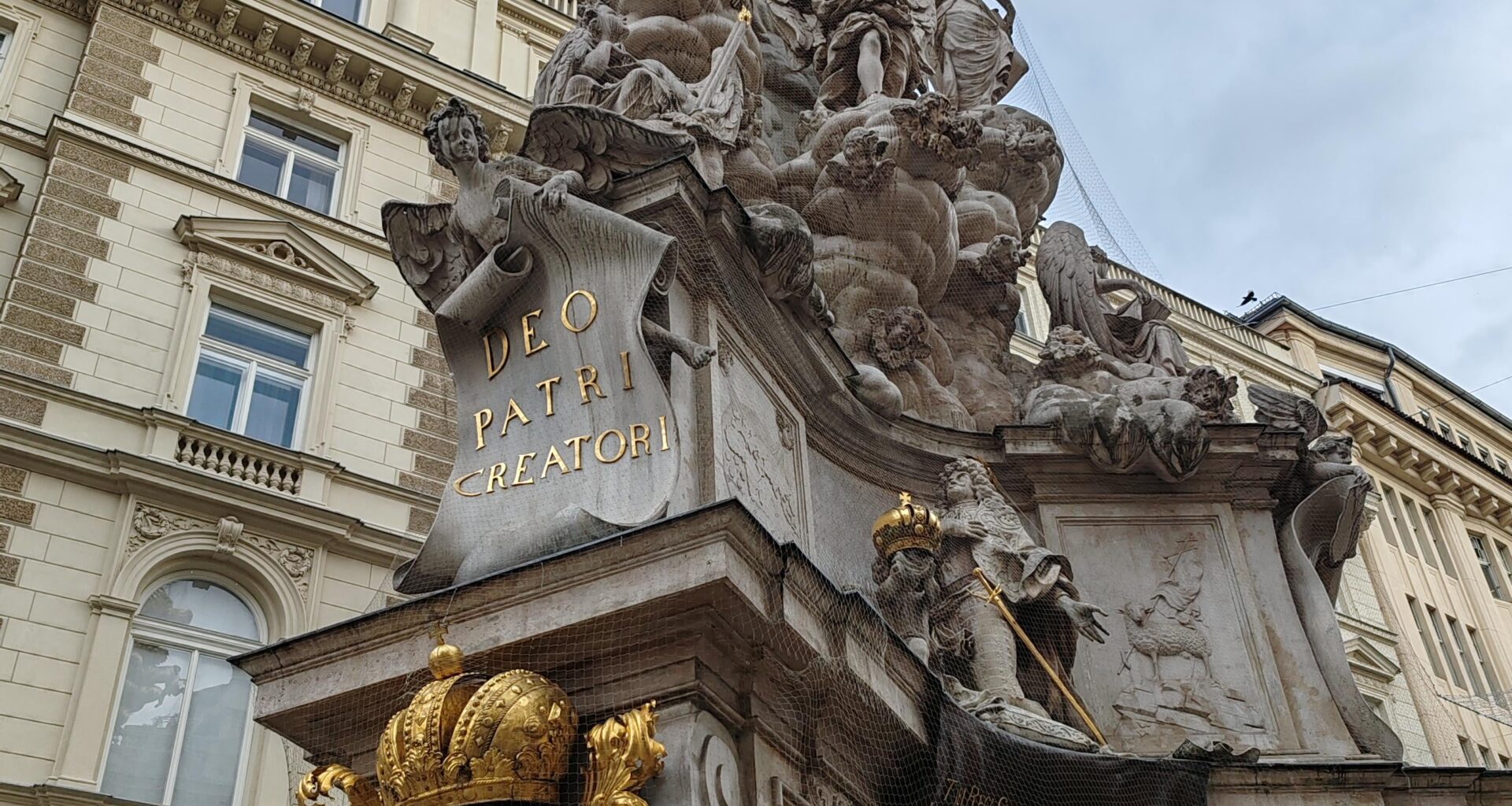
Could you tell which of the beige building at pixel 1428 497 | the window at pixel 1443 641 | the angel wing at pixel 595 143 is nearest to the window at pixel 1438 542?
the beige building at pixel 1428 497

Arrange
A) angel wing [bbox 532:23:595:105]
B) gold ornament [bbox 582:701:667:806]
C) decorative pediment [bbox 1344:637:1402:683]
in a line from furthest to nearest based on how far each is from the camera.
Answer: decorative pediment [bbox 1344:637:1402:683] < angel wing [bbox 532:23:595:105] < gold ornament [bbox 582:701:667:806]

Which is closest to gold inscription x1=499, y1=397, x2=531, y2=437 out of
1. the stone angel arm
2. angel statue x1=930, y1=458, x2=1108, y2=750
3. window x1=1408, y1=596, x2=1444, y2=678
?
the stone angel arm

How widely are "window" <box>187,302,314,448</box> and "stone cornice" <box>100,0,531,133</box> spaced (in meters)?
4.27

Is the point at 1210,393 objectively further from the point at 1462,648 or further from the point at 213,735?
the point at 1462,648

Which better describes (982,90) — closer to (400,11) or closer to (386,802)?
(386,802)

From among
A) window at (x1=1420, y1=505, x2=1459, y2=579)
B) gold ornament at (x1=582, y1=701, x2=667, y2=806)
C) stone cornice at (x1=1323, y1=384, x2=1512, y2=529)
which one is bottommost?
gold ornament at (x1=582, y1=701, x2=667, y2=806)

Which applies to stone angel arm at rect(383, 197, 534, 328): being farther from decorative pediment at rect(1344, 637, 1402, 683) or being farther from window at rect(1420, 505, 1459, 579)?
window at rect(1420, 505, 1459, 579)

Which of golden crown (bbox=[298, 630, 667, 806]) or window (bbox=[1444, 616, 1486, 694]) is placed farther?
window (bbox=[1444, 616, 1486, 694])

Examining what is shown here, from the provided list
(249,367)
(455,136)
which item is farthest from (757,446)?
(249,367)

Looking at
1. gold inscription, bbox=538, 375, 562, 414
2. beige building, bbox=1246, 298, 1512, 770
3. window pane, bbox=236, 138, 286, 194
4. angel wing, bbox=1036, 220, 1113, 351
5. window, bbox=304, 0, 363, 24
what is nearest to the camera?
gold inscription, bbox=538, 375, 562, 414

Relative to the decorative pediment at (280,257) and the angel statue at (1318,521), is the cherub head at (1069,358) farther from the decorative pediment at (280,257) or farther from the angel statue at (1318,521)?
the decorative pediment at (280,257)

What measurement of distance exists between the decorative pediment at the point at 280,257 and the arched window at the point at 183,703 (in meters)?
4.07

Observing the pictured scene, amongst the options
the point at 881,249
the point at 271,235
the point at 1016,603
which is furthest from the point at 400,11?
the point at 1016,603

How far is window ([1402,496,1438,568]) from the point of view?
27.6 metres
